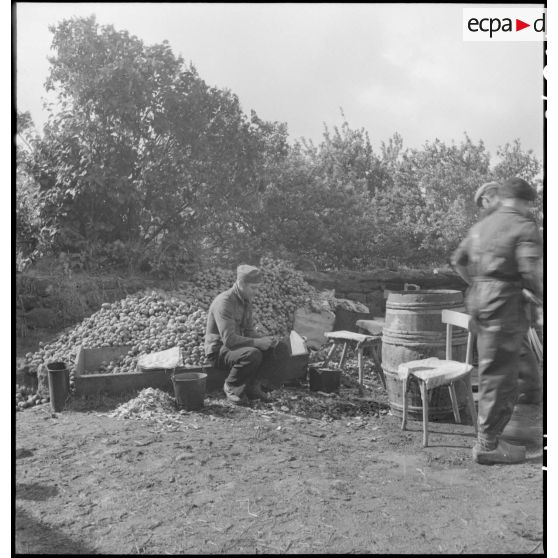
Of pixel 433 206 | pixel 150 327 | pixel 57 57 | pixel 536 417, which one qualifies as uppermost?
pixel 57 57

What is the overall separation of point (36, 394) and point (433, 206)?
1273cm

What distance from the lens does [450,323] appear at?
16.3 feet

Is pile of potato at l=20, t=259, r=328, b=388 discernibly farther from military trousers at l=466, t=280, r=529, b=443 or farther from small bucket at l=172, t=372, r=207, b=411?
military trousers at l=466, t=280, r=529, b=443

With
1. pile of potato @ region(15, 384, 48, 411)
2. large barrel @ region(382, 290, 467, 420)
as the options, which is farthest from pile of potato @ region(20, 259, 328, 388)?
large barrel @ region(382, 290, 467, 420)

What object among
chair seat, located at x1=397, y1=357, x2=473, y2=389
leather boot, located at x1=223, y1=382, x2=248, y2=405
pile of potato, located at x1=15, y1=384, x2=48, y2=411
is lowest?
pile of potato, located at x1=15, y1=384, x2=48, y2=411

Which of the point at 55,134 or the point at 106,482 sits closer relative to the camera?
the point at 106,482

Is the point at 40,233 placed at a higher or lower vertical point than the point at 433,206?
lower

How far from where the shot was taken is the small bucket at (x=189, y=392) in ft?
17.8

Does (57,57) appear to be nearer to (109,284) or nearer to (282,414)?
(109,284)

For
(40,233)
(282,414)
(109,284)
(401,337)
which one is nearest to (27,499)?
(282,414)

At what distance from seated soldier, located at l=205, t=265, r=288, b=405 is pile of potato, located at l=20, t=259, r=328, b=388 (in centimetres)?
52

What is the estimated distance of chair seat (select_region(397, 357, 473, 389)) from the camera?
4.44 metres

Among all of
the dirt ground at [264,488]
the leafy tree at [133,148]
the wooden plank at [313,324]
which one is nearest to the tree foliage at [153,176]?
the leafy tree at [133,148]

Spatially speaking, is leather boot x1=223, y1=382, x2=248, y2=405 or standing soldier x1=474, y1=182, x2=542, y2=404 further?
leather boot x1=223, y1=382, x2=248, y2=405
